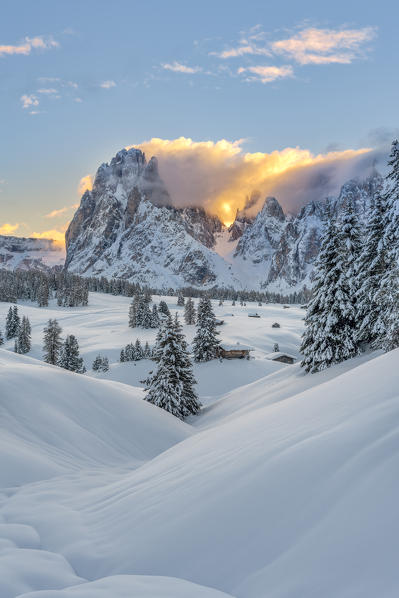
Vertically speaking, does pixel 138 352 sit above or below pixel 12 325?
below

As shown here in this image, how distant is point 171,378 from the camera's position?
2784cm

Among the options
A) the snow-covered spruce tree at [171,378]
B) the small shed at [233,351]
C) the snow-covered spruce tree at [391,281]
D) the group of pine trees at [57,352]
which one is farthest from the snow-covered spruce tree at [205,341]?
the snow-covered spruce tree at [391,281]

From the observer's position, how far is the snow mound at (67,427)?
8883 millimetres

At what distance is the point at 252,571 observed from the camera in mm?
2916

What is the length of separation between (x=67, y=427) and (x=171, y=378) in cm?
1612

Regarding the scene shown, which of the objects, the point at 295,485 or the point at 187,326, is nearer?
the point at 295,485

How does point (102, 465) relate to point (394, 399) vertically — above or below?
below

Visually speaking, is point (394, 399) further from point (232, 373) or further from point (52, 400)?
point (232, 373)

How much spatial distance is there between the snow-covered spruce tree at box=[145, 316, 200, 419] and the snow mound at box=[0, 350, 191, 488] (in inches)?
341

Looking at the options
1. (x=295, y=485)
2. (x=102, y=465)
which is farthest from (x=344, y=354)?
(x=295, y=485)

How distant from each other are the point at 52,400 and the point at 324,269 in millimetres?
18110

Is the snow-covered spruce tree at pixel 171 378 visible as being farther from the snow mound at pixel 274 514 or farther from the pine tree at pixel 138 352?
the pine tree at pixel 138 352

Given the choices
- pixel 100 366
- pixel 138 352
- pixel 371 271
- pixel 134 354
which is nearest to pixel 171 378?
pixel 371 271

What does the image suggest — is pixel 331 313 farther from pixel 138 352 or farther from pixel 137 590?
pixel 138 352
